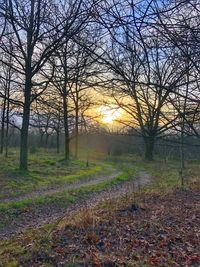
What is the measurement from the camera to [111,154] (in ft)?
131

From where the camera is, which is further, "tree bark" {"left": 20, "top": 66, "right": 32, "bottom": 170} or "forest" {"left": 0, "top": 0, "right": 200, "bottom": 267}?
"tree bark" {"left": 20, "top": 66, "right": 32, "bottom": 170}

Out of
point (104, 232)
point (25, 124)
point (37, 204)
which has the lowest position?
point (37, 204)

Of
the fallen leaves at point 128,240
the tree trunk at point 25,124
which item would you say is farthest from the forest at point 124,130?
the tree trunk at point 25,124

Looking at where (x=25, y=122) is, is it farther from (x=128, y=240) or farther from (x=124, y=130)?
(x=124, y=130)

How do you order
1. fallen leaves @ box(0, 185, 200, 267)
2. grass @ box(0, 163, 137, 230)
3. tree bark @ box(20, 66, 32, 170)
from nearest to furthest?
fallen leaves @ box(0, 185, 200, 267), grass @ box(0, 163, 137, 230), tree bark @ box(20, 66, 32, 170)

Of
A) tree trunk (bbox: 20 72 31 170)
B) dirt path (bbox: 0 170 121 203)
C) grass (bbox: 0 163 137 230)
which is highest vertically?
tree trunk (bbox: 20 72 31 170)

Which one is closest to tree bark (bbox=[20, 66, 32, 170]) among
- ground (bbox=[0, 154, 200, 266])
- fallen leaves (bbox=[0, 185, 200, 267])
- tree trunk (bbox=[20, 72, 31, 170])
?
tree trunk (bbox=[20, 72, 31, 170])

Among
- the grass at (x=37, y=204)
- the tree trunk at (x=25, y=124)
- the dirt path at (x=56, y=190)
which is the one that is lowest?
the grass at (x=37, y=204)

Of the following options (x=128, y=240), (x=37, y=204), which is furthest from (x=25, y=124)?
(x=128, y=240)

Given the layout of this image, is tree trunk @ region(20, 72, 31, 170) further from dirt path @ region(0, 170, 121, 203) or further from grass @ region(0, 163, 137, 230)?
grass @ region(0, 163, 137, 230)

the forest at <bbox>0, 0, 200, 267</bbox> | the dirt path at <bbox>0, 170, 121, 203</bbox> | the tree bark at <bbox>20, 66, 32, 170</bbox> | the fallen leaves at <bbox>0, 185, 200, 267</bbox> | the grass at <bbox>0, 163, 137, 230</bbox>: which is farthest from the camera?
the tree bark at <bbox>20, 66, 32, 170</bbox>

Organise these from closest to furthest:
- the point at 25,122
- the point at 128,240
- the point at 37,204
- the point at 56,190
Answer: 1. the point at 128,240
2. the point at 37,204
3. the point at 56,190
4. the point at 25,122

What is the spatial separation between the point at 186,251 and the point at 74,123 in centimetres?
2621

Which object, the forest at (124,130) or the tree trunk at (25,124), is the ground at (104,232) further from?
the tree trunk at (25,124)
